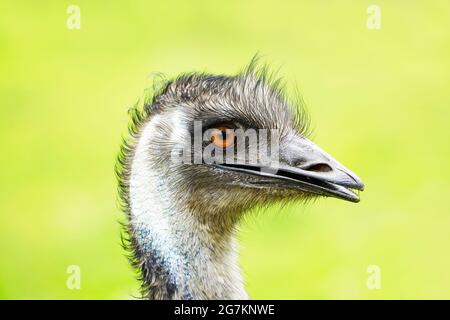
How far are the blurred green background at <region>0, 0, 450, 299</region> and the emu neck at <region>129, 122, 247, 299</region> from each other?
2268 millimetres

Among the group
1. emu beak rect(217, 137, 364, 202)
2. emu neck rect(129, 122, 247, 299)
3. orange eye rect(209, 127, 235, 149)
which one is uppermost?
orange eye rect(209, 127, 235, 149)

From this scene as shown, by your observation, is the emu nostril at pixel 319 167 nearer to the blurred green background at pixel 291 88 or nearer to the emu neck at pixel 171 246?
the emu neck at pixel 171 246

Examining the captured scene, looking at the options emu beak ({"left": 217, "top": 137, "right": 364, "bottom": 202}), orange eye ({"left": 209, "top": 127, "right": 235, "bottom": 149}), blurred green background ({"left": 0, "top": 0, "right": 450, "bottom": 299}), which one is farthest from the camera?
blurred green background ({"left": 0, "top": 0, "right": 450, "bottom": 299})

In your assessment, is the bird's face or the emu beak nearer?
the emu beak

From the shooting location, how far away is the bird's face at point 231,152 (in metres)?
3.78

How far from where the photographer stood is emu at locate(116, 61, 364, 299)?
374 cm

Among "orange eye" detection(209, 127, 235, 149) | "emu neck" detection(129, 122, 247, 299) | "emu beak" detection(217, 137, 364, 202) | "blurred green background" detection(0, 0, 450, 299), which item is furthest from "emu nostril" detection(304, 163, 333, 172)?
"blurred green background" detection(0, 0, 450, 299)

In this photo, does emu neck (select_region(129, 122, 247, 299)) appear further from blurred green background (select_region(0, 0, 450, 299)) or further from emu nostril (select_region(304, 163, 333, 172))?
blurred green background (select_region(0, 0, 450, 299))

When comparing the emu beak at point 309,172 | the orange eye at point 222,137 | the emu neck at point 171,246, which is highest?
the orange eye at point 222,137

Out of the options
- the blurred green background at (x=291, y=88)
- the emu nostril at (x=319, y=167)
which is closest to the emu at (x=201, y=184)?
the emu nostril at (x=319, y=167)

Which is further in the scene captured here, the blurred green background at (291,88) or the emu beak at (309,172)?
the blurred green background at (291,88)

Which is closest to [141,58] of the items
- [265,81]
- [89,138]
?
[89,138]
